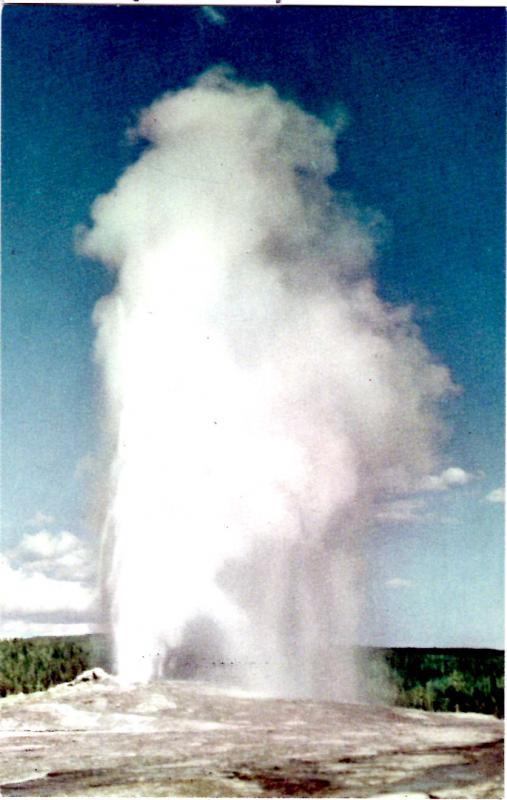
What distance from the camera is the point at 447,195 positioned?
262 inches

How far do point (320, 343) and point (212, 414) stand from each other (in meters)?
0.75

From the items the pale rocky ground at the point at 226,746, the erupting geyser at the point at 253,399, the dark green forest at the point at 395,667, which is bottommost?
the pale rocky ground at the point at 226,746

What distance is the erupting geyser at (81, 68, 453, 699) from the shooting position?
660cm

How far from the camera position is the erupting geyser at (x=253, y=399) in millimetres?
6598

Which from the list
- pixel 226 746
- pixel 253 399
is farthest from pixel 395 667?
pixel 253 399

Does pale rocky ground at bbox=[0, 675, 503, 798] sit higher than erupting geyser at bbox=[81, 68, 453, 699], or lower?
lower

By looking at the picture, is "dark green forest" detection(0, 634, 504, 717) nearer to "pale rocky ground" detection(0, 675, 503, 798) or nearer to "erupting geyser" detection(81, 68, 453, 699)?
"pale rocky ground" detection(0, 675, 503, 798)

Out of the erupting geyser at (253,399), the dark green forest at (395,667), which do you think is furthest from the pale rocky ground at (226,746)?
the erupting geyser at (253,399)

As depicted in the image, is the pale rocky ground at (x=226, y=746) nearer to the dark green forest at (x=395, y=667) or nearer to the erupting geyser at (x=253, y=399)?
the dark green forest at (x=395, y=667)

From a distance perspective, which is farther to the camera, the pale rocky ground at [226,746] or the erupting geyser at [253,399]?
the erupting geyser at [253,399]

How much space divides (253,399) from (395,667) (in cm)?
175

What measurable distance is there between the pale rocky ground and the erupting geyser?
0.19m

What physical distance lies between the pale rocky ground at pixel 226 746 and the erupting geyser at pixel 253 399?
19 cm

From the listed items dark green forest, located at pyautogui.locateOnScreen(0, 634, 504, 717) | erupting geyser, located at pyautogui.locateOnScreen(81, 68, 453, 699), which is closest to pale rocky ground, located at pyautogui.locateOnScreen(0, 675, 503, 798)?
dark green forest, located at pyautogui.locateOnScreen(0, 634, 504, 717)
